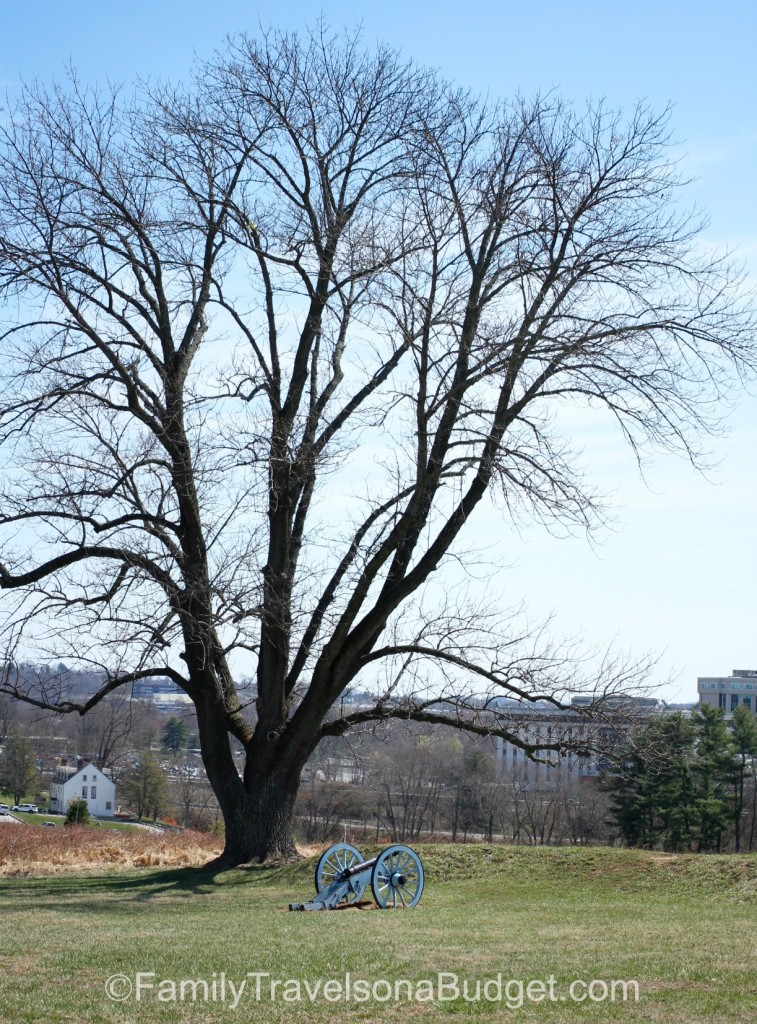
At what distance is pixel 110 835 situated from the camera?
20.9 meters

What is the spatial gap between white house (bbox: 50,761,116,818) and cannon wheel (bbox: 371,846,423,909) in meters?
59.5

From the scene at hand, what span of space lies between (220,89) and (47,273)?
14.4 ft

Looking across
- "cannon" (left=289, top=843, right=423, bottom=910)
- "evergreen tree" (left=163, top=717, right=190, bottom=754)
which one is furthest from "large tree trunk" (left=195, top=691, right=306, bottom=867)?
"evergreen tree" (left=163, top=717, right=190, bottom=754)

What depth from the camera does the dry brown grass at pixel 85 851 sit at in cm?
1748

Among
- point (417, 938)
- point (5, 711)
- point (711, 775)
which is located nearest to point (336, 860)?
point (417, 938)

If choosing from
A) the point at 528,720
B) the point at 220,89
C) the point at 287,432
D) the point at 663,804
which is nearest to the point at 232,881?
the point at 528,720

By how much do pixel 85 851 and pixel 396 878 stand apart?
8382mm

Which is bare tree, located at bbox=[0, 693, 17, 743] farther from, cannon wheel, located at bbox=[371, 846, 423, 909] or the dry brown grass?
cannon wheel, located at bbox=[371, 846, 423, 909]

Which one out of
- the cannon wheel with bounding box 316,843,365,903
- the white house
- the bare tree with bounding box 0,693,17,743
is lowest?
the white house

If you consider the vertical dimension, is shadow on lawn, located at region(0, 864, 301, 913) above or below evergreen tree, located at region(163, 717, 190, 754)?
below

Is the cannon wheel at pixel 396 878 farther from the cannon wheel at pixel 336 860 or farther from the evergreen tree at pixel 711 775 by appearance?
the evergreen tree at pixel 711 775

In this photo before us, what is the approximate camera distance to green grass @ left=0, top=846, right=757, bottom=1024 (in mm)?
6133

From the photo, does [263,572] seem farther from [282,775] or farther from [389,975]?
[389,975]

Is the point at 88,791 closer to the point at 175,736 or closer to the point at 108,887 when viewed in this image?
the point at 175,736
